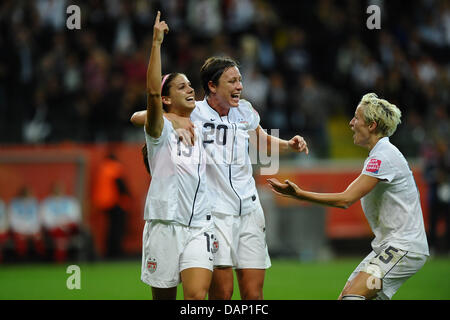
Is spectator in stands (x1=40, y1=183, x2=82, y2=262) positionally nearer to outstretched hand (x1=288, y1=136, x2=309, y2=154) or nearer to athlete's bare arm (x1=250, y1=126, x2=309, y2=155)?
athlete's bare arm (x1=250, y1=126, x2=309, y2=155)

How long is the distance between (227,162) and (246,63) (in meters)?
10.1

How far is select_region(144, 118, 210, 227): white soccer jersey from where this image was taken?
214 inches

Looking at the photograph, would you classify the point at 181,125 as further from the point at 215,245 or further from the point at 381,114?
the point at 381,114

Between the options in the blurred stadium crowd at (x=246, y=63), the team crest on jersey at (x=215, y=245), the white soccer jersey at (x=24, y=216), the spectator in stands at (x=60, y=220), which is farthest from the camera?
the blurred stadium crowd at (x=246, y=63)

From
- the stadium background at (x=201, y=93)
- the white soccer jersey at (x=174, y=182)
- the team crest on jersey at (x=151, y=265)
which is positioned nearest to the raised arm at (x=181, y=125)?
the white soccer jersey at (x=174, y=182)

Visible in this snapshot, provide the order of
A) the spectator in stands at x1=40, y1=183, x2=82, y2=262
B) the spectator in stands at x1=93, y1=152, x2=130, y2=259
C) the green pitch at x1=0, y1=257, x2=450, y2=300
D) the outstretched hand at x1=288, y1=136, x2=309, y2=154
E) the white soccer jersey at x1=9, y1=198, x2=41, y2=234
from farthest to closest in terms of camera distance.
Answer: the spectator in stands at x1=93, y1=152, x2=130, y2=259, the spectator in stands at x1=40, y1=183, x2=82, y2=262, the white soccer jersey at x1=9, y1=198, x2=41, y2=234, the green pitch at x1=0, y1=257, x2=450, y2=300, the outstretched hand at x1=288, y1=136, x2=309, y2=154

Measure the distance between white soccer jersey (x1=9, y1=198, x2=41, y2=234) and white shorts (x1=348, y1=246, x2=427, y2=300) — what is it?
9.51m

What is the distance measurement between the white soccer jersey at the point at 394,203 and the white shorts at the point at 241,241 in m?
1.00

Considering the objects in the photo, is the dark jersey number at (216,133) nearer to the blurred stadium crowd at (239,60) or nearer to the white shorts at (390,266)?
the white shorts at (390,266)

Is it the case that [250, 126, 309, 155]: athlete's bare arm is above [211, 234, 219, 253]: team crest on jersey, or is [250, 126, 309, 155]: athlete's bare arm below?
above

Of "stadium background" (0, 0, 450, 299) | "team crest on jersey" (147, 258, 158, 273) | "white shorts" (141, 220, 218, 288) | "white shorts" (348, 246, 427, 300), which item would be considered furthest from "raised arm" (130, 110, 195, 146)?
"stadium background" (0, 0, 450, 299)

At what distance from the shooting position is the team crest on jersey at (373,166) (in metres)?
5.42

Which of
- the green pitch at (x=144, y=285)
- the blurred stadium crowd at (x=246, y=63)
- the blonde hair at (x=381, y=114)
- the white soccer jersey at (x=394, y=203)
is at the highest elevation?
the blurred stadium crowd at (x=246, y=63)

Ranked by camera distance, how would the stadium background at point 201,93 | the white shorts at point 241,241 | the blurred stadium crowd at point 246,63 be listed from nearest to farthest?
the white shorts at point 241,241 → the stadium background at point 201,93 → the blurred stadium crowd at point 246,63
